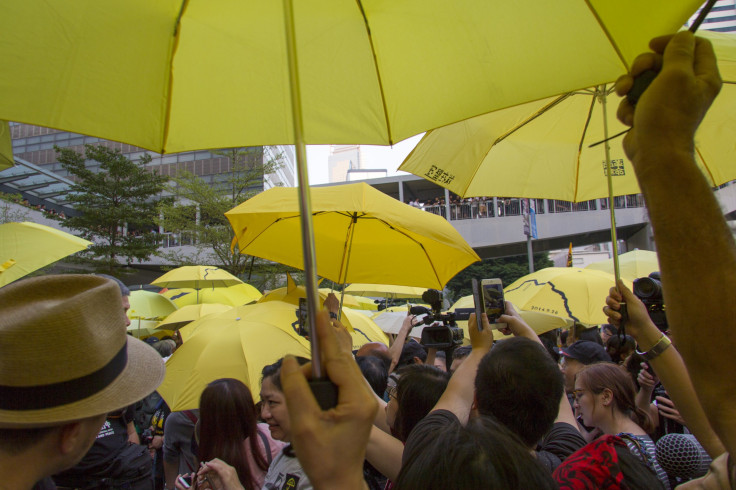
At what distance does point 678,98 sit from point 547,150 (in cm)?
354

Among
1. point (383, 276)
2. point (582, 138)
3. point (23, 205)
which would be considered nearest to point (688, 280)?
point (582, 138)

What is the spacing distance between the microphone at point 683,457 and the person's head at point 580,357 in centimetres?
155

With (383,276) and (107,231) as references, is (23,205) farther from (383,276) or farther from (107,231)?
(383,276)

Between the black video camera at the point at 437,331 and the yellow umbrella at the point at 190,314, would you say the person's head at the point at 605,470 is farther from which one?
the yellow umbrella at the point at 190,314

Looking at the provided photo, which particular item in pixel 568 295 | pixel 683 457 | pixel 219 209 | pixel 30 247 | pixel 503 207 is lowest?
pixel 683 457

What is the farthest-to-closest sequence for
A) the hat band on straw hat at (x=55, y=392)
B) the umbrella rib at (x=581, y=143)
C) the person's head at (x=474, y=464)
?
the umbrella rib at (x=581, y=143) → the hat band on straw hat at (x=55, y=392) → the person's head at (x=474, y=464)

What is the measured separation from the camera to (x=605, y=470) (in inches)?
64.2

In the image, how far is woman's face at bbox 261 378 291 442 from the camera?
2.93m

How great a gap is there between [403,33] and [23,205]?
2499 centimetres

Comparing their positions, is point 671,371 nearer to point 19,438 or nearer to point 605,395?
point 605,395

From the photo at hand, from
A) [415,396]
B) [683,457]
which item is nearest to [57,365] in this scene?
[415,396]

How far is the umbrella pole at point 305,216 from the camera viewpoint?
995 millimetres

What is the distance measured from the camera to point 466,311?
181 inches

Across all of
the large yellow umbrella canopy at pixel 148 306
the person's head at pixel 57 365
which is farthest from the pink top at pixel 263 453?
the large yellow umbrella canopy at pixel 148 306
